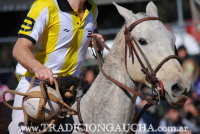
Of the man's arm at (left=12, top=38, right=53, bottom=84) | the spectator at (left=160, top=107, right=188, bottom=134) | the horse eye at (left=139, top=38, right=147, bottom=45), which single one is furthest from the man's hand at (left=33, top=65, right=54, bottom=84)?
the spectator at (left=160, top=107, right=188, bottom=134)

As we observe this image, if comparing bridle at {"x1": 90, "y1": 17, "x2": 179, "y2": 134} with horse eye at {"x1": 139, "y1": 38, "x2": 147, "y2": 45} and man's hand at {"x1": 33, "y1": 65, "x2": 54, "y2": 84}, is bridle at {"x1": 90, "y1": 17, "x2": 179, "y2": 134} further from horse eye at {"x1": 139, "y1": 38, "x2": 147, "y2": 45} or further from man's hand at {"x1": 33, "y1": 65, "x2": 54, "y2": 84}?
man's hand at {"x1": 33, "y1": 65, "x2": 54, "y2": 84}

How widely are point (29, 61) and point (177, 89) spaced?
53.8 inches

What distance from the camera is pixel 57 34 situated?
534 centimetres

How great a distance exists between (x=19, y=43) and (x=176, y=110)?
5.32 metres

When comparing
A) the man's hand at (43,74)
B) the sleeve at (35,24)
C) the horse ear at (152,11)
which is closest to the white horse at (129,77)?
the horse ear at (152,11)

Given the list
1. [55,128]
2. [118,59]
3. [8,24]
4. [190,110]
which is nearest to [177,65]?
[118,59]

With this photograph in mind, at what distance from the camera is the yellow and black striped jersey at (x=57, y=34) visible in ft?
16.9

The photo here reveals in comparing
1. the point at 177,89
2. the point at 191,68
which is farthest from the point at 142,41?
the point at 191,68

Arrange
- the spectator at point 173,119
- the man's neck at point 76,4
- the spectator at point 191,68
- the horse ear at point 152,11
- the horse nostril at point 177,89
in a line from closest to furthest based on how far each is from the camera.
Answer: the horse nostril at point 177,89, the horse ear at point 152,11, the man's neck at point 76,4, the spectator at point 173,119, the spectator at point 191,68

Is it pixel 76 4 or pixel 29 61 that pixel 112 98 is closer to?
pixel 29 61

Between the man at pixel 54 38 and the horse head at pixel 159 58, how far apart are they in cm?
68

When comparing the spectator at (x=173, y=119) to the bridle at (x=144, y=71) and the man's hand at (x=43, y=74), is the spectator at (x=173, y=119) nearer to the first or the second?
the bridle at (x=144, y=71)

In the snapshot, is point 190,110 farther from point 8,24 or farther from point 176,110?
point 8,24

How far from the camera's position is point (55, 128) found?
500 cm
